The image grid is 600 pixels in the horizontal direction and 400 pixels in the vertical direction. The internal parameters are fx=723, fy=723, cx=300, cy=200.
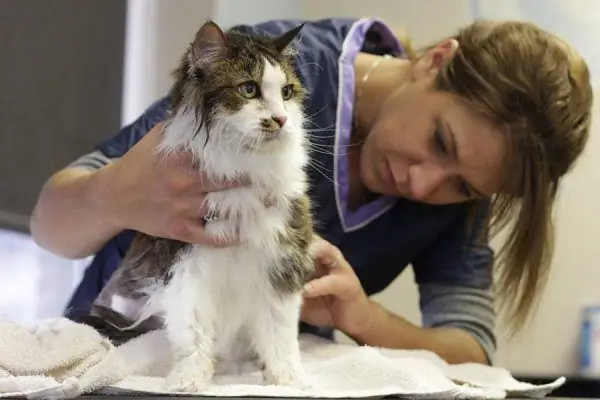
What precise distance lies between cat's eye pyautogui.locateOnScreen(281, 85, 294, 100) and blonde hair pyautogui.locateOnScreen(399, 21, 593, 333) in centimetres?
35

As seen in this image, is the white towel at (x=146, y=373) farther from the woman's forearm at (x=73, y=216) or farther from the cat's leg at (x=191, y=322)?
the woman's forearm at (x=73, y=216)

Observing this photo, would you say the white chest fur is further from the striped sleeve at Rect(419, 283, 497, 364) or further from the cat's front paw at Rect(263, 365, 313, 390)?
the striped sleeve at Rect(419, 283, 497, 364)

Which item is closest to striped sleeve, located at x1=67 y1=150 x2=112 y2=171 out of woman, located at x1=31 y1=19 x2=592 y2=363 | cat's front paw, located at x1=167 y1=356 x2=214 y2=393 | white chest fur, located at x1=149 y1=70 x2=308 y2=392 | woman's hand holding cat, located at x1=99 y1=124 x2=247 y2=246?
woman, located at x1=31 y1=19 x2=592 y2=363

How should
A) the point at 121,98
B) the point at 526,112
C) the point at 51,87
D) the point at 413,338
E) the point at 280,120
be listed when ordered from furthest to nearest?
the point at 121,98 < the point at 51,87 < the point at 413,338 < the point at 526,112 < the point at 280,120

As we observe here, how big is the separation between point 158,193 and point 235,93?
154mm

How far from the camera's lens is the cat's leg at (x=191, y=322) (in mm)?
750

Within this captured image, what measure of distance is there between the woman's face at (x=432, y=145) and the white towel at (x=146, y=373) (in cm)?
30

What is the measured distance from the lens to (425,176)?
1.07 meters

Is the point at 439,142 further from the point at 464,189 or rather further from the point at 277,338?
the point at 277,338

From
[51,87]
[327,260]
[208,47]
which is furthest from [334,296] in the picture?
[51,87]

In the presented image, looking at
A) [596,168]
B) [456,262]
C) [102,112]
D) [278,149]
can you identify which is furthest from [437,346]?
[102,112]

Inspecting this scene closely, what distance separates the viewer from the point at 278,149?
763mm

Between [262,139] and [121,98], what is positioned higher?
[262,139]

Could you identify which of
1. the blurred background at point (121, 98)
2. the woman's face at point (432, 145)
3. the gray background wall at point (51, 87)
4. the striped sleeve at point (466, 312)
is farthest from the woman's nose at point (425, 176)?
the gray background wall at point (51, 87)
